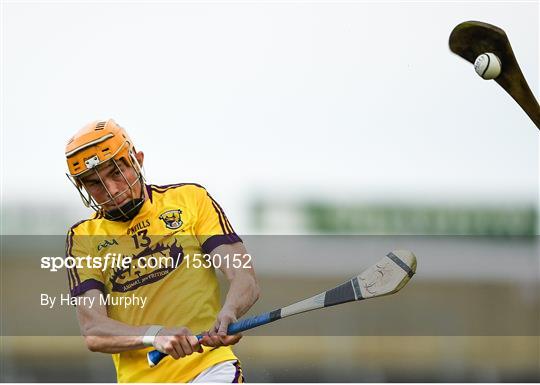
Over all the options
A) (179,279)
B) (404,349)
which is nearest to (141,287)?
(179,279)

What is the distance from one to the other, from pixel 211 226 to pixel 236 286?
0.26 metres

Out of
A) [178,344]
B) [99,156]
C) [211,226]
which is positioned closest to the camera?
[178,344]

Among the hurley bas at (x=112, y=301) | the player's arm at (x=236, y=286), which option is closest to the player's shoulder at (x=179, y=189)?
the player's arm at (x=236, y=286)

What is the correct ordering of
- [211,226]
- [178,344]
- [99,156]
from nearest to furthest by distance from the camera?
1. [178,344]
2. [99,156]
3. [211,226]

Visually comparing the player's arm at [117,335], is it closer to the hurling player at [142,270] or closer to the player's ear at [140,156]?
the hurling player at [142,270]

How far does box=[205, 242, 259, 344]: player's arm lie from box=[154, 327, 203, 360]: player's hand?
0.08 meters

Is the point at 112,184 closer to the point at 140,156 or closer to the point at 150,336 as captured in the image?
the point at 140,156

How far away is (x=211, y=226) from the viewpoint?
367 centimetres

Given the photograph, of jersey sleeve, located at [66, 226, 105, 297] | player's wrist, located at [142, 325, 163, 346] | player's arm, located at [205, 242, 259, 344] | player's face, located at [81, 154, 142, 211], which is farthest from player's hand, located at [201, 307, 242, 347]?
player's face, located at [81, 154, 142, 211]

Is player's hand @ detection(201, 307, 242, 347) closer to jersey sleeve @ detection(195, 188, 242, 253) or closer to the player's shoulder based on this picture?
jersey sleeve @ detection(195, 188, 242, 253)

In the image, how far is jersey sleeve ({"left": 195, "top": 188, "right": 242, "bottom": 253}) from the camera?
3.64 m

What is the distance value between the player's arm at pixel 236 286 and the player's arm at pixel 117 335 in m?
0.11

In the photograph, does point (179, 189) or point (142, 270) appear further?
point (179, 189)

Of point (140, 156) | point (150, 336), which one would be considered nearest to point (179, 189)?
point (140, 156)
